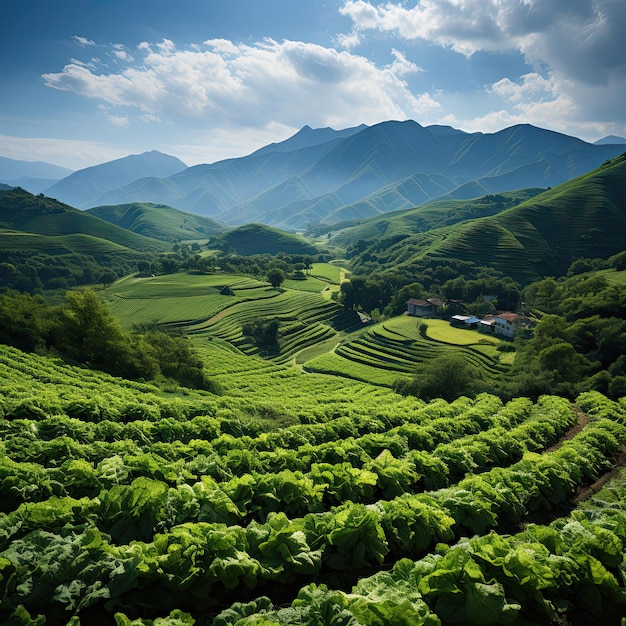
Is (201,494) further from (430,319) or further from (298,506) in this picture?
(430,319)

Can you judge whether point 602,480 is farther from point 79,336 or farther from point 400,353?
point 400,353

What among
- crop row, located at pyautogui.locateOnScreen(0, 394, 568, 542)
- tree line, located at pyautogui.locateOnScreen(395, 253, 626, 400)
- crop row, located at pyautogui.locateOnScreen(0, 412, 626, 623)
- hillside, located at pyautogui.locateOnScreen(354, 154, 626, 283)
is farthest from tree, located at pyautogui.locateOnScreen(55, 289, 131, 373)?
hillside, located at pyautogui.locateOnScreen(354, 154, 626, 283)

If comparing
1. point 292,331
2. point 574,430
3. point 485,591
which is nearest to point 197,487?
point 485,591

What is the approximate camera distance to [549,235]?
13938cm

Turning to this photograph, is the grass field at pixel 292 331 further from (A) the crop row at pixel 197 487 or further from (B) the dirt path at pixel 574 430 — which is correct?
(A) the crop row at pixel 197 487

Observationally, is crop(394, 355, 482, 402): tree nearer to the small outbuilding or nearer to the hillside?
the small outbuilding

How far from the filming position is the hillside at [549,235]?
127 metres

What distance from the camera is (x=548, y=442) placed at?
17.3 meters

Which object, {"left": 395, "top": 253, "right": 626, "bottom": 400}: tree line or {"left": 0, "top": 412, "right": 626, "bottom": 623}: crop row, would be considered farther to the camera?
{"left": 395, "top": 253, "right": 626, "bottom": 400}: tree line

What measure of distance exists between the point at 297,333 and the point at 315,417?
67401mm

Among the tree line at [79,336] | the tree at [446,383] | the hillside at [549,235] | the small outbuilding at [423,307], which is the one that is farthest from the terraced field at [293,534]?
the hillside at [549,235]

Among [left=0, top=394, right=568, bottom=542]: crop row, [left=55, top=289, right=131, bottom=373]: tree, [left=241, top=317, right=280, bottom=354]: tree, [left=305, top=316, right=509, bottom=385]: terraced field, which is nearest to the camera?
[left=0, top=394, right=568, bottom=542]: crop row

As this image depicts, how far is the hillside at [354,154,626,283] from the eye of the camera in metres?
127

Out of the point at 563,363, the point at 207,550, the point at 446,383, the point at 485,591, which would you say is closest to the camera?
the point at 485,591
